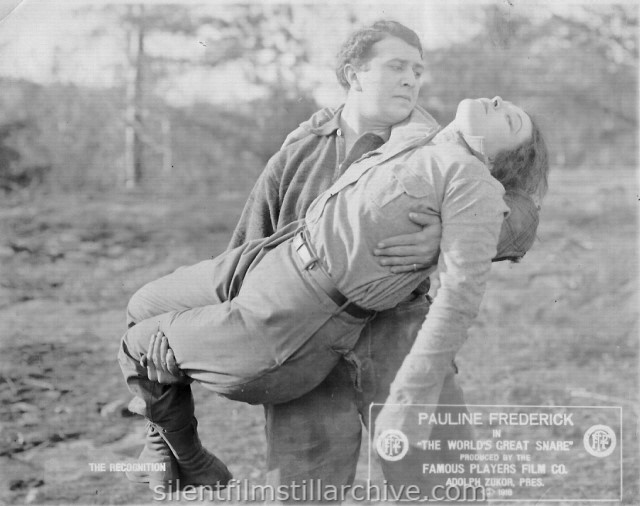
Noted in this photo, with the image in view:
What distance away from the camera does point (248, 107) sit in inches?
113

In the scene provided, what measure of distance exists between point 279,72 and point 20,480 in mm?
1522

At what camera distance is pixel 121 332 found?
2.92m

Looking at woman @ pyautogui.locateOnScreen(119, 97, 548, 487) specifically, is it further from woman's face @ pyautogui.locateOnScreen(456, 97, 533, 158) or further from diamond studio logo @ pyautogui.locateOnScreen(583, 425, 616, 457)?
diamond studio logo @ pyautogui.locateOnScreen(583, 425, 616, 457)

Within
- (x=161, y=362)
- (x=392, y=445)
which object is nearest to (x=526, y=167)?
(x=392, y=445)

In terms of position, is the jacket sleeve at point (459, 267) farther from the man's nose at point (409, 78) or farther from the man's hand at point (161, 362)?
the man's hand at point (161, 362)

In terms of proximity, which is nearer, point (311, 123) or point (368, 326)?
point (368, 326)

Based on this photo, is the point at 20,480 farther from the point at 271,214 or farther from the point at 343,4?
the point at 343,4

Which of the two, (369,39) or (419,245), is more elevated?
(369,39)

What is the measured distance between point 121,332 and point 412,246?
46.4 inches

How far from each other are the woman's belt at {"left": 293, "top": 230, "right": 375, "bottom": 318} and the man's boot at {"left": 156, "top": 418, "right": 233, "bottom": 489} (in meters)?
0.67

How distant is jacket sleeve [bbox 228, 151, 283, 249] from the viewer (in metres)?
2.57

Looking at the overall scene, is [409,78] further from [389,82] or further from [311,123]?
[311,123]

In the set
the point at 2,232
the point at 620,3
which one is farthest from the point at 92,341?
the point at 620,3

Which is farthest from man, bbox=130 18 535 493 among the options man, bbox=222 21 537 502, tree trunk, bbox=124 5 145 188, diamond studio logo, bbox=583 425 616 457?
tree trunk, bbox=124 5 145 188
